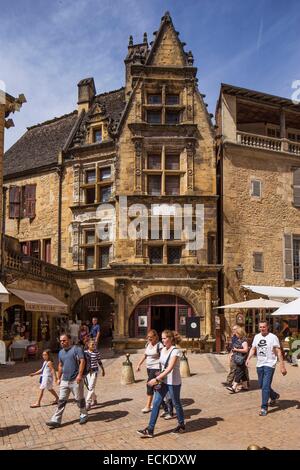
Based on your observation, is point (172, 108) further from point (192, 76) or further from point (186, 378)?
point (186, 378)

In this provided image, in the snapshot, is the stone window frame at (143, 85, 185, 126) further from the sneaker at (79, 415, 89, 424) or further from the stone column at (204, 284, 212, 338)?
the sneaker at (79, 415, 89, 424)

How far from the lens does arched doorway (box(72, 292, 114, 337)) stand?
24578mm

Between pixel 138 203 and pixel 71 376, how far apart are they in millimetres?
14036

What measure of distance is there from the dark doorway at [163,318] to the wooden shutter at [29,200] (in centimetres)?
855

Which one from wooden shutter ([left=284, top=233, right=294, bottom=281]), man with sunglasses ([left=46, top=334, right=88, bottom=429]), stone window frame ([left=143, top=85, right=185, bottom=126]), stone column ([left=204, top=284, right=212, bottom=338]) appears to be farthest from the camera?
wooden shutter ([left=284, top=233, right=294, bottom=281])

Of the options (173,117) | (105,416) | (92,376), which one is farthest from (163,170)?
(105,416)

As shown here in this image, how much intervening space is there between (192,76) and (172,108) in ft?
5.65

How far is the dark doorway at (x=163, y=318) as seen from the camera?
22.4m

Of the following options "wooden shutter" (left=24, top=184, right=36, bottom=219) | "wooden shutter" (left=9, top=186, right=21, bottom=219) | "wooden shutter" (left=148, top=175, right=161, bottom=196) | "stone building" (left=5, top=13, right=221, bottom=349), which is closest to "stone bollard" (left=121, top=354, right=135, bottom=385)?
"stone building" (left=5, top=13, right=221, bottom=349)

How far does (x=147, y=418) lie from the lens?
853 cm

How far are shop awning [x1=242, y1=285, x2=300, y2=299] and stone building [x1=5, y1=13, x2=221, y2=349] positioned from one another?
1877 millimetres

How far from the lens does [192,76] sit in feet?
75.4

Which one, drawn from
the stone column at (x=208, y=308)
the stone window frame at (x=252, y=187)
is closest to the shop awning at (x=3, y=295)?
the stone column at (x=208, y=308)
